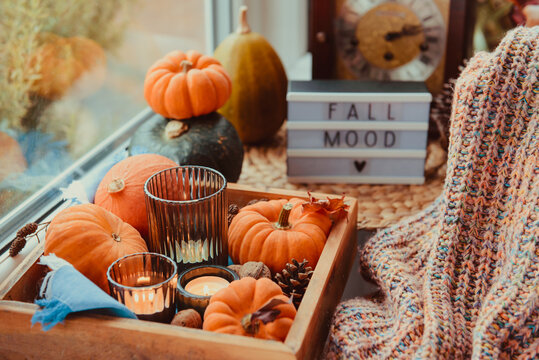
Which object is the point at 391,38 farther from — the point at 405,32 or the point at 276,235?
the point at 276,235

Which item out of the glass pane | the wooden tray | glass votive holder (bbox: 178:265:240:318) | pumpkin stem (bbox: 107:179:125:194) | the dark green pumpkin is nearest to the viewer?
Answer: the wooden tray

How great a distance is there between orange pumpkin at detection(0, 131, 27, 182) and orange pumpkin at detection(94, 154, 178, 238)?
176 millimetres

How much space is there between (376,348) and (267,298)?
14cm

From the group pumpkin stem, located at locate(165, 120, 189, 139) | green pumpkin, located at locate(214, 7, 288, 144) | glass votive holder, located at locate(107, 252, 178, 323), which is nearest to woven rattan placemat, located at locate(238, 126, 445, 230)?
green pumpkin, located at locate(214, 7, 288, 144)

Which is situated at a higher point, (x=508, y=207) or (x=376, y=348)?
(x=508, y=207)

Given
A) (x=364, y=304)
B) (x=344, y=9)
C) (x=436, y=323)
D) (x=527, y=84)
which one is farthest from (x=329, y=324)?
(x=344, y=9)

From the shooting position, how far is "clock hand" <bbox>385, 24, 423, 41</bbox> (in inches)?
54.5

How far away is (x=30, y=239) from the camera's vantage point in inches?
34.5

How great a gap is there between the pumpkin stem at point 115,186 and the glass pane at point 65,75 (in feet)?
0.69

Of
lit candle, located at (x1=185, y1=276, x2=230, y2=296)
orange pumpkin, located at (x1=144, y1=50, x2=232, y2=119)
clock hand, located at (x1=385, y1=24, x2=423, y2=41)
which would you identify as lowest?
lit candle, located at (x1=185, y1=276, x2=230, y2=296)

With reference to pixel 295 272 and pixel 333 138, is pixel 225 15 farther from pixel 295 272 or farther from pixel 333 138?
pixel 295 272

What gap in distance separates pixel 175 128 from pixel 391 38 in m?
0.58

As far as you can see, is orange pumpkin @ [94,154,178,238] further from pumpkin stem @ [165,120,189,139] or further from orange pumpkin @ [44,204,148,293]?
pumpkin stem @ [165,120,189,139]

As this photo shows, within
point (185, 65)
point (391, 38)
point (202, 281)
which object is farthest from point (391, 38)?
point (202, 281)
